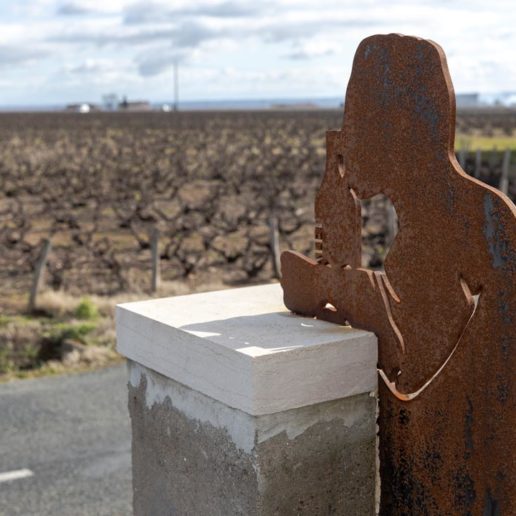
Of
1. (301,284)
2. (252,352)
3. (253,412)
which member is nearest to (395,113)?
(301,284)

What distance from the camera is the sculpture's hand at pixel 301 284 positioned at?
10.4 ft

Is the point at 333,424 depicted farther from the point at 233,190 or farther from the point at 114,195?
the point at 233,190

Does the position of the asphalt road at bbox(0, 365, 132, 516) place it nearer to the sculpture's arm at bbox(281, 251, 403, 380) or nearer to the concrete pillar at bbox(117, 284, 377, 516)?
the concrete pillar at bbox(117, 284, 377, 516)

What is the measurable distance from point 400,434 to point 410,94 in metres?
1.05

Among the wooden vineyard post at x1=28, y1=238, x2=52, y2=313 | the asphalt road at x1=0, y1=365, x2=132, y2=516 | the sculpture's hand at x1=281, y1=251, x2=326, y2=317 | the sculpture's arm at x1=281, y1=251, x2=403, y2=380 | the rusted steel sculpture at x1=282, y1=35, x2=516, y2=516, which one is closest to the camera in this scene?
the rusted steel sculpture at x1=282, y1=35, x2=516, y2=516

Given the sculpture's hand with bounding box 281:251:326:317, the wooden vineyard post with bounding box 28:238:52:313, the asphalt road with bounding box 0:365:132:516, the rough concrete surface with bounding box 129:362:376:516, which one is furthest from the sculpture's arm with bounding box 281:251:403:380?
the wooden vineyard post with bounding box 28:238:52:313

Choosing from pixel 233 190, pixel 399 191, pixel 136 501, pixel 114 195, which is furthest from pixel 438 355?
pixel 233 190

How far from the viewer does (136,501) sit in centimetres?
344

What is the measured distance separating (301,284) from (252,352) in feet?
1.92

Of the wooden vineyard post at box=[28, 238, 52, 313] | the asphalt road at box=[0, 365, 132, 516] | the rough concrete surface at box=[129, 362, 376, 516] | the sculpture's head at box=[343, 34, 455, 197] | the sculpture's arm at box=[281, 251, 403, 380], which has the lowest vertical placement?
the asphalt road at box=[0, 365, 132, 516]

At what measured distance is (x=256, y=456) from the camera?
272cm

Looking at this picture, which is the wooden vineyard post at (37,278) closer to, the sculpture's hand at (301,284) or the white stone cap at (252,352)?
the white stone cap at (252,352)

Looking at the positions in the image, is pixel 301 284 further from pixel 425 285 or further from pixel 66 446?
pixel 66 446

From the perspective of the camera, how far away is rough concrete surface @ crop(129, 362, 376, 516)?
2.77 m
